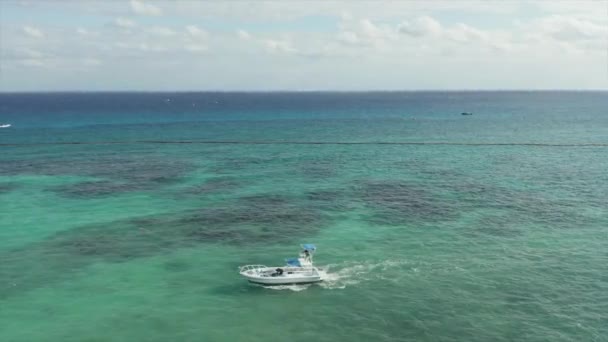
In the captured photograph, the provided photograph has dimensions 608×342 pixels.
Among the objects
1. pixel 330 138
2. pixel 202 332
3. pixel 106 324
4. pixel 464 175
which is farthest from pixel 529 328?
pixel 330 138

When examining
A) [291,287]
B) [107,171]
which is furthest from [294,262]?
[107,171]

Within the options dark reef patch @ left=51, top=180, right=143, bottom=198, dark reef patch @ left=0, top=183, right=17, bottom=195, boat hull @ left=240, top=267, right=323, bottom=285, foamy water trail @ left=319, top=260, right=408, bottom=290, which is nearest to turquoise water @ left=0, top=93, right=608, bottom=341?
foamy water trail @ left=319, top=260, right=408, bottom=290

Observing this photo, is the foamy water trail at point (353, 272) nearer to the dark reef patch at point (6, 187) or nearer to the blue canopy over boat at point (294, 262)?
the blue canopy over boat at point (294, 262)

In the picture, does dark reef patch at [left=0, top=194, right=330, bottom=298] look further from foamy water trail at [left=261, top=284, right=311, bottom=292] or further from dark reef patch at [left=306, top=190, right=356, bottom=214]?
foamy water trail at [left=261, top=284, right=311, bottom=292]

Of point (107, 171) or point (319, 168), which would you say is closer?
point (107, 171)

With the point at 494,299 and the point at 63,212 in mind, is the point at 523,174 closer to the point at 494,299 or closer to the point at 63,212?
the point at 494,299

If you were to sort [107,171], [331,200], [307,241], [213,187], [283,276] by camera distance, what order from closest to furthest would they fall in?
[283,276]
[307,241]
[331,200]
[213,187]
[107,171]

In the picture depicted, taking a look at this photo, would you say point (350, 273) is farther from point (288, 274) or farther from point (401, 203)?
point (401, 203)
